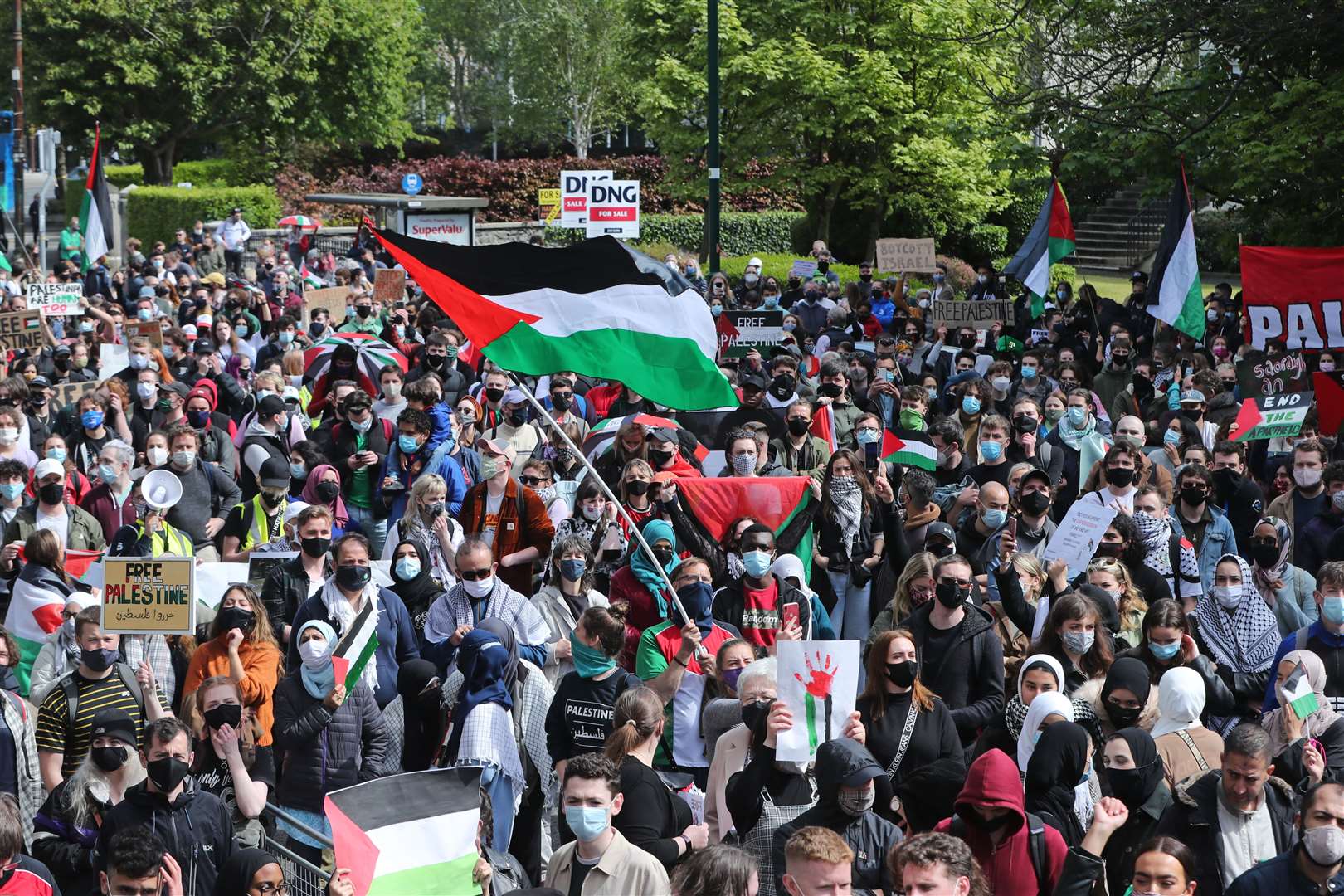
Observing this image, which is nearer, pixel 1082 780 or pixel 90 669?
pixel 1082 780

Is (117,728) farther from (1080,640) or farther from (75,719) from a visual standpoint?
(1080,640)

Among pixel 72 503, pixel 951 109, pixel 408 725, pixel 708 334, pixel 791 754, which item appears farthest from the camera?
pixel 951 109

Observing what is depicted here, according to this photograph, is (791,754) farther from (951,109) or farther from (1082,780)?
(951,109)

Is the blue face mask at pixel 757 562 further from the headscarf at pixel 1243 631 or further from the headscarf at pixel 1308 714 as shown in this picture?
the headscarf at pixel 1308 714

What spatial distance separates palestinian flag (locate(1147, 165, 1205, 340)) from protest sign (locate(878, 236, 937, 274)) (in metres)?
5.72

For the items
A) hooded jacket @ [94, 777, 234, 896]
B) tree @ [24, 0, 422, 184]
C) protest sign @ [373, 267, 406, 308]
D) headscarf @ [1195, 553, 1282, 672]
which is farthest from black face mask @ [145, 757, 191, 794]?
tree @ [24, 0, 422, 184]

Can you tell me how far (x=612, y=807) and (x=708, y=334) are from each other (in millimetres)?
4182

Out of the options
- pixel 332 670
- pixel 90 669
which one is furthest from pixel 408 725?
pixel 90 669

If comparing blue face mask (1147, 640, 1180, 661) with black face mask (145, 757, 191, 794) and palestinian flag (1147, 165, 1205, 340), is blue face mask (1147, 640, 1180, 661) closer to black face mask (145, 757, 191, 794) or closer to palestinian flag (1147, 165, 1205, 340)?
black face mask (145, 757, 191, 794)

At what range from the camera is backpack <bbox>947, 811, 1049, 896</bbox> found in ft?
18.9

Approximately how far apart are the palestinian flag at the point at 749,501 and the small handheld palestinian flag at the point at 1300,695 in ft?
10.6

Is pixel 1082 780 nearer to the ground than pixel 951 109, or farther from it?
nearer to the ground

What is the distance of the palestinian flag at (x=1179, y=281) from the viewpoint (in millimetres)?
14859

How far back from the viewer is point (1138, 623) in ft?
26.5
